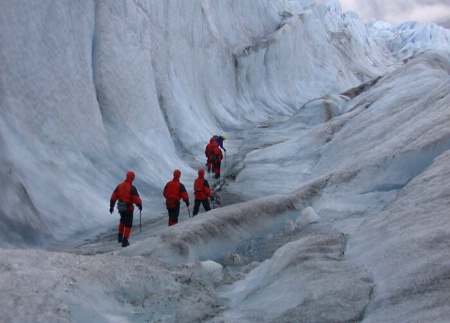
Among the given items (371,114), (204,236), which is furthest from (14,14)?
(371,114)

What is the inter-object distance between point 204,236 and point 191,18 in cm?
2167

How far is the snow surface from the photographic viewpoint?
5547 millimetres

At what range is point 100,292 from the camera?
593 cm

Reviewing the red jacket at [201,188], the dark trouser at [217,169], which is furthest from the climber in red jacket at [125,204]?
the dark trouser at [217,169]

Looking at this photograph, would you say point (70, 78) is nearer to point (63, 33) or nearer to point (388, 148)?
point (63, 33)

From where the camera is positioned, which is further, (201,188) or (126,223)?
(201,188)

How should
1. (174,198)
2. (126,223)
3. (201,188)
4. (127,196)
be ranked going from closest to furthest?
(126,223), (127,196), (174,198), (201,188)

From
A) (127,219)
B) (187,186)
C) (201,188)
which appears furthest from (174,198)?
(187,186)

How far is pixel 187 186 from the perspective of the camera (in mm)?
16656

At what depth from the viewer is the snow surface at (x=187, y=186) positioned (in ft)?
18.2

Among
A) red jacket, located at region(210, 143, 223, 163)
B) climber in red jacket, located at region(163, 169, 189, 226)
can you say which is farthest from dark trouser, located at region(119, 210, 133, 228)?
red jacket, located at region(210, 143, 223, 163)

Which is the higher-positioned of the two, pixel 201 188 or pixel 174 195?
pixel 201 188

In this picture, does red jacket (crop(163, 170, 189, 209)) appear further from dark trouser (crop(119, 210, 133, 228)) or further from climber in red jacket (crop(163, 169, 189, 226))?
dark trouser (crop(119, 210, 133, 228))

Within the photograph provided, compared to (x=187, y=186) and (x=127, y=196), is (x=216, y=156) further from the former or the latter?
(x=127, y=196)
